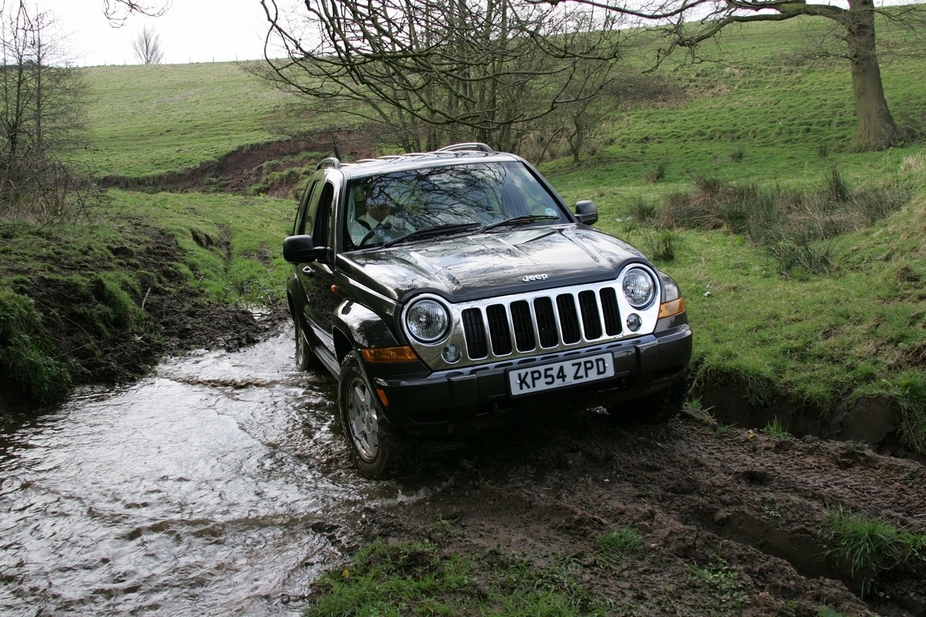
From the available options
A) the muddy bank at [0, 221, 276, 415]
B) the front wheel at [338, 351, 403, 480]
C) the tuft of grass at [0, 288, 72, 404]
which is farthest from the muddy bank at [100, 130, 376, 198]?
the front wheel at [338, 351, 403, 480]

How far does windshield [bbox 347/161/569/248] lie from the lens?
18.6 feet

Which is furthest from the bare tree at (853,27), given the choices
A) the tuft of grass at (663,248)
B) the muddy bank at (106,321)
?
the muddy bank at (106,321)

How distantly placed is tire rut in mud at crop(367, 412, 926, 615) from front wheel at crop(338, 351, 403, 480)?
0.25 meters

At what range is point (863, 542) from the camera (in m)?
3.64

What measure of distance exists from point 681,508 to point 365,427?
2.00m

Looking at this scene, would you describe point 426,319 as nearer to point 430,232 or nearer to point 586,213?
point 430,232

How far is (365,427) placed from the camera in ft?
→ 16.5

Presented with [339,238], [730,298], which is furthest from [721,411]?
[339,238]

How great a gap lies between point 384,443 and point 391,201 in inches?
76.7

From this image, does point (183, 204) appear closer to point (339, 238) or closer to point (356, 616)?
point (339, 238)

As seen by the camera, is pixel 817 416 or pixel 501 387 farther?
pixel 817 416

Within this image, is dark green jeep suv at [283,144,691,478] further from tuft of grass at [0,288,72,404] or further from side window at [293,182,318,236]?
tuft of grass at [0,288,72,404]

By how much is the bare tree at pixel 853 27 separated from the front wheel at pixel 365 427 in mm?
16383

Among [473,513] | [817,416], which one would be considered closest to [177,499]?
[473,513]
